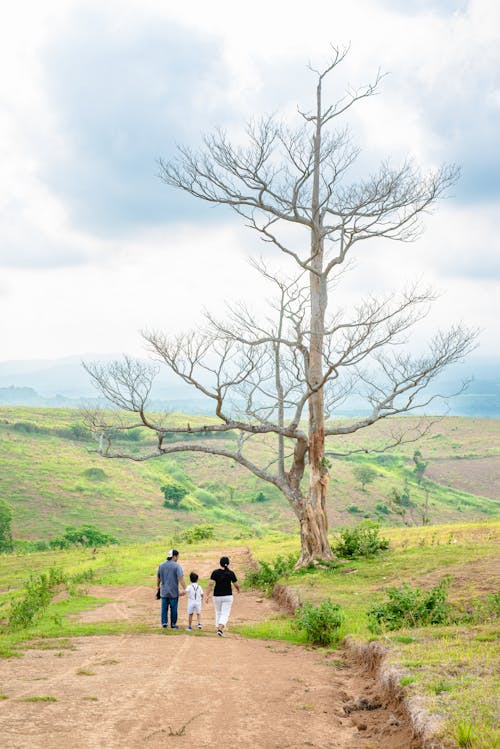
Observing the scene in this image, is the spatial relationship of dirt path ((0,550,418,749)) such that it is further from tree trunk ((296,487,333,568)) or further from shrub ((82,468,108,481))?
shrub ((82,468,108,481))

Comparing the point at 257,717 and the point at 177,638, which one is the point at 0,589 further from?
the point at 257,717

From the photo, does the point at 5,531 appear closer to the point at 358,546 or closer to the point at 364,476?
the point at 358,546

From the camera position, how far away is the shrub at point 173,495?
230 ft

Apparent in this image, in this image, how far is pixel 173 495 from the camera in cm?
7088

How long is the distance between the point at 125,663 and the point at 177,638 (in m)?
2.72

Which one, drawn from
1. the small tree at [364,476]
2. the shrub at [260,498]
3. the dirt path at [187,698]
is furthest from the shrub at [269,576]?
the small tree at [364,476]

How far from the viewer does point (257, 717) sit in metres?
7.55

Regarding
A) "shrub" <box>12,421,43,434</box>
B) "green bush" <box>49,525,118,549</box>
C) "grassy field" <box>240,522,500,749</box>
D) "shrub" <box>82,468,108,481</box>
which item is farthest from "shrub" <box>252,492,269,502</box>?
"grassy field" <box>240,522,500,749</box>

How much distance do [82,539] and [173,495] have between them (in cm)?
2249

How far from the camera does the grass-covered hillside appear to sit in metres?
61.6

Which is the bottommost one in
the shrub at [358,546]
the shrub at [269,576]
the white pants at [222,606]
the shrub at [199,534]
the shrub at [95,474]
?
the shrub at [199,534]

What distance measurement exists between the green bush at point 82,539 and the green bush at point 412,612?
37883mm

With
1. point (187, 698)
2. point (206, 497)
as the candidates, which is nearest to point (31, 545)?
point (206, 497)

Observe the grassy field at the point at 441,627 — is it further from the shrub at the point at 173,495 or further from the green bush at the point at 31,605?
the shrub at the point at 173,495
